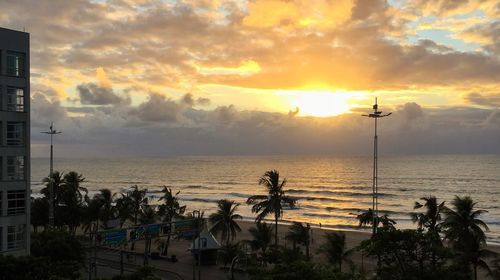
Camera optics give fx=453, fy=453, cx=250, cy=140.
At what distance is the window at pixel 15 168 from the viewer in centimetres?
3428

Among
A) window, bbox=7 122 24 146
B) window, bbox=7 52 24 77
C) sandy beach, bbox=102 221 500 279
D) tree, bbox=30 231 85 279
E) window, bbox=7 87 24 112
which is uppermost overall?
window, bbox=7 52 24 77

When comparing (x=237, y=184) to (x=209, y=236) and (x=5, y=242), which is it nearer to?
(x=209, y=236)

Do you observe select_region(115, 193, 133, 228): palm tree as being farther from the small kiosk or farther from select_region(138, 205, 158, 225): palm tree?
the small kiosk

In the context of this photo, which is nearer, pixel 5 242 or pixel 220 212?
pixel 5 242

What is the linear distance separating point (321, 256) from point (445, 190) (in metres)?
95.6

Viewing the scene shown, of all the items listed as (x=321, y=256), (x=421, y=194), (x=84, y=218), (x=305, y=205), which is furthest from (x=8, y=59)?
(x=421, y=194)

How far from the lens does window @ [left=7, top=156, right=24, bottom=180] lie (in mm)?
34281

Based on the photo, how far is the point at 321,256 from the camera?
54719 millimetres

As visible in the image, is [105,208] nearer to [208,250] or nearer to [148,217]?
[148,217]

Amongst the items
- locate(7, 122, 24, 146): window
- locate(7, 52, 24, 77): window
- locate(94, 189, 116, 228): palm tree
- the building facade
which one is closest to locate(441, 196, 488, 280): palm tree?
the building facade

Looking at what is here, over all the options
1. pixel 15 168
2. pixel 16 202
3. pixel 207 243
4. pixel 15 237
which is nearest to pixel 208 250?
pixel 207 243

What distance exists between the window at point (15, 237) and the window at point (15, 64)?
11625mm

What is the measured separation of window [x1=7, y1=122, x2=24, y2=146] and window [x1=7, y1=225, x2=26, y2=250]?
6363 millimetres

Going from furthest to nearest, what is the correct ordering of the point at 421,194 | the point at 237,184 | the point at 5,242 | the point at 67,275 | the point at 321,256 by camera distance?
the point at 237,184, the point at 421,194, the point at 321,256, the point at 5,242, the point at 67,275
